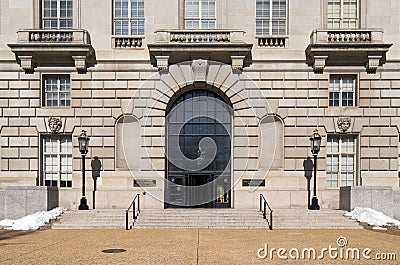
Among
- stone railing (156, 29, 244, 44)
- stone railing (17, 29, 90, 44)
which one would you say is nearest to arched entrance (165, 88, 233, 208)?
stone railing (156, 29, 244, 44)

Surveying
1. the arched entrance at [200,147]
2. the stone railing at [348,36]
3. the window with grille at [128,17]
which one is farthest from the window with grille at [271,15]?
the window with grille at [128,17]

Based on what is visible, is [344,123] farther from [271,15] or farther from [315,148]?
[271,15]

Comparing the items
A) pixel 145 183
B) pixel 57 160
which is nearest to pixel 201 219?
pixel 145 183

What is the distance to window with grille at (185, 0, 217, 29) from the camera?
102 ft

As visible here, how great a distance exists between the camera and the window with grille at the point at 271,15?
30891 mm

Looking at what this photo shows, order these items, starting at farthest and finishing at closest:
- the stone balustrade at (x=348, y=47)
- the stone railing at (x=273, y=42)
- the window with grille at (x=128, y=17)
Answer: the window with grille at (x=128, y=17) < the stone railing at (x=273, y=42) < the stone balustrade at (x=348, y=47)

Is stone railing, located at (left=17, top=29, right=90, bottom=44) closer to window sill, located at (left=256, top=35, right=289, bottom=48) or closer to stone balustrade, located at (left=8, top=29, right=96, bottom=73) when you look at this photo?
stone balustrade, located at (left=8, top=29, right=96, bottom=73)

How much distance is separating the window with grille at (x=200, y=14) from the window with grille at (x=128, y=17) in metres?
2.45

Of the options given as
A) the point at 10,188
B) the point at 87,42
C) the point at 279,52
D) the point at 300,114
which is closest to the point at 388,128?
the point at 300,114

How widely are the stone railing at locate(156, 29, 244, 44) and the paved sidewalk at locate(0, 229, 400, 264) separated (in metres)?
10.7

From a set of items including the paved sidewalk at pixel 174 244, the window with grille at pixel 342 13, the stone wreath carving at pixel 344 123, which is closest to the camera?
the paved sidewalk at pixel 174 244

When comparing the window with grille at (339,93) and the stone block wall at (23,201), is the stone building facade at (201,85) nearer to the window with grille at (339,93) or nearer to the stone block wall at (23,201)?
the window with grille at (339,93)

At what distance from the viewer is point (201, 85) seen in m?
30.8

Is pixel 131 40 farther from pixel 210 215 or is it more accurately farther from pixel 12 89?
pixel 210 215
